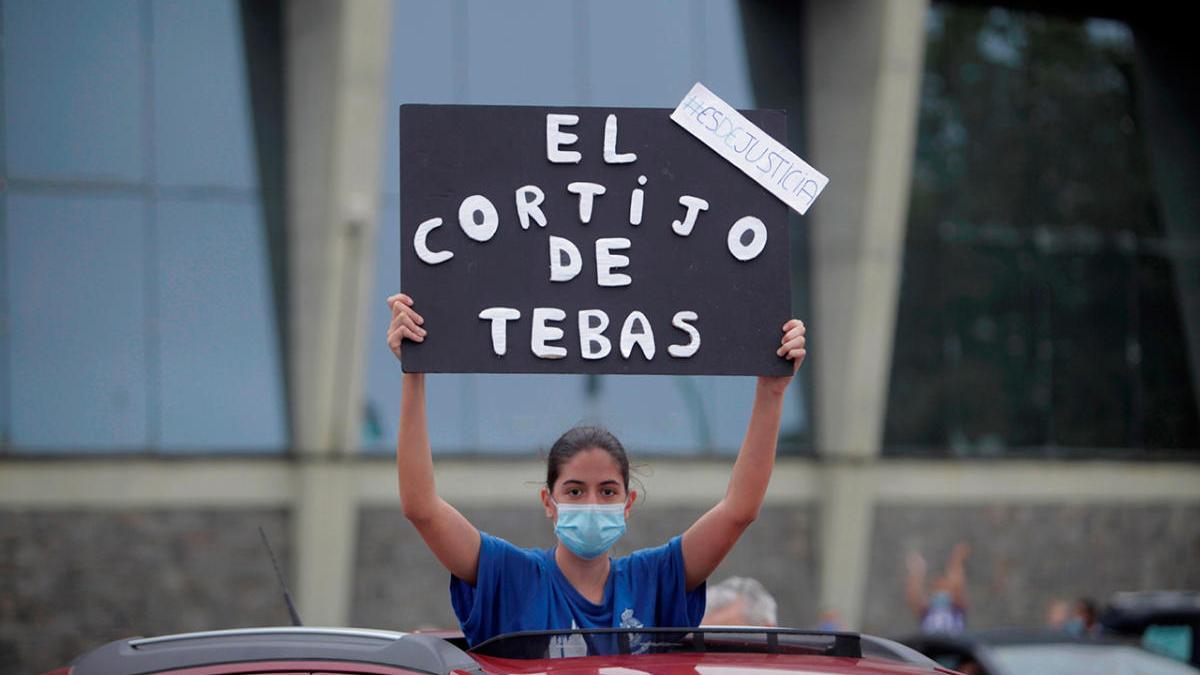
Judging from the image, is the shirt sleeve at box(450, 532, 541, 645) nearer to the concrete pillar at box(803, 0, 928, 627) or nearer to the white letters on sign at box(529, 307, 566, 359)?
the white letters on sign at box(529, 307, 566, 359)

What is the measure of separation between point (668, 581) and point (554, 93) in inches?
596

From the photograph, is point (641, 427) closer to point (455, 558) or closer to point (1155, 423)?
point (1155, 423)

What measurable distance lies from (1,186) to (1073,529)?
518 inches

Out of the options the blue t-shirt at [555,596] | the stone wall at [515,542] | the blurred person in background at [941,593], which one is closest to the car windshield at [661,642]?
the blue t-shirt at [555,596]

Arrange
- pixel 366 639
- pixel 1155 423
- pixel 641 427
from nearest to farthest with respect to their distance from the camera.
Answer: pixel 366 639 < pixel 641 427 < pixel 1155 423

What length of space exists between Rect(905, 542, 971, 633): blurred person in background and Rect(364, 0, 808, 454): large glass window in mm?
2101

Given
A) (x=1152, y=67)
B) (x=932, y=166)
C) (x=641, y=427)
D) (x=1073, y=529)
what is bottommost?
(x=1073, y=529)

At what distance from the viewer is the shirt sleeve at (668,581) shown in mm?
4172

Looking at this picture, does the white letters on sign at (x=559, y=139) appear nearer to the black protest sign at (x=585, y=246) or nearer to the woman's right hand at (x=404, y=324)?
the black protest sign at (x=585, y=246)

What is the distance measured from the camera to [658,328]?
431 cm

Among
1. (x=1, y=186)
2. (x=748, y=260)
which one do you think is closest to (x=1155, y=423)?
(x=1, y=186)

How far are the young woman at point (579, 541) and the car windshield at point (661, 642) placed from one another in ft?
1.29

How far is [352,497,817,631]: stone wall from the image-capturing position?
1803 cm

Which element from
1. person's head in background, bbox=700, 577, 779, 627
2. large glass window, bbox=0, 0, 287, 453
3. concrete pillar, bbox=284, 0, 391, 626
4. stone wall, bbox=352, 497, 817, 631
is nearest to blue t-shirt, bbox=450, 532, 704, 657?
person's head in background, bbox=700, 577, 779, 627
